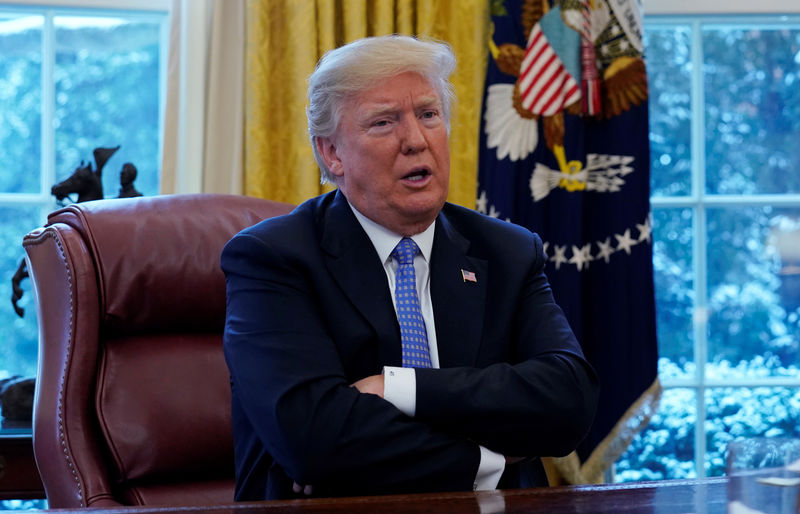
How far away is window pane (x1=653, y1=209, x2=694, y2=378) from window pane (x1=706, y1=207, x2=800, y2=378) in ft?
0.24

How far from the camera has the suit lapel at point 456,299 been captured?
62.5 inches

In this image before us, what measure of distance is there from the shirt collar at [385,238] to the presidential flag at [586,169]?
3.04 ft

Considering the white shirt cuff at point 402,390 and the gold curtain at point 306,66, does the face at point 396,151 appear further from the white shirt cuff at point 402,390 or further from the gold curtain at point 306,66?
the gold curtain at point 306,66

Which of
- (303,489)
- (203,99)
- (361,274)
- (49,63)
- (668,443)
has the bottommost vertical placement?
(668,443)

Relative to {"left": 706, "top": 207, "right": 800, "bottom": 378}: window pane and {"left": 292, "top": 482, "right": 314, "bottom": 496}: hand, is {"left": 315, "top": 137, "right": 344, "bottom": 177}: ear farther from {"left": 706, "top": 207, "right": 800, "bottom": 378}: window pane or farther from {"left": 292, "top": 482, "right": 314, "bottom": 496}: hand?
{"left": 706, "top": 207, "right": 800, "bottom": 378}: window pane

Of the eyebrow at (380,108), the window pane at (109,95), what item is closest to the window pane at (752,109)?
the eyebrow at (380,108)

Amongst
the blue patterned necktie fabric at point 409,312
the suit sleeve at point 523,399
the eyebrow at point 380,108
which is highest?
the eyebrow at point 380,108

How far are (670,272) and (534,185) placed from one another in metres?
0.69

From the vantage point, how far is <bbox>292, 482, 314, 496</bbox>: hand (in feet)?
4.59

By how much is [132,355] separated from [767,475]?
128cm

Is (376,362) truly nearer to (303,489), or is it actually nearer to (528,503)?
(303,489)

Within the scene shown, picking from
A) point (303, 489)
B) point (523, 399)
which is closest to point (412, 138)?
point (523, 399)

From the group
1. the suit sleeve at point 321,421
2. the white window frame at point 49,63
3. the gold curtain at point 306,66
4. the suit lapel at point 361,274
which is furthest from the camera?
the white window frame at point 49,63

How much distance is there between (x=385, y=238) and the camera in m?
1.66
